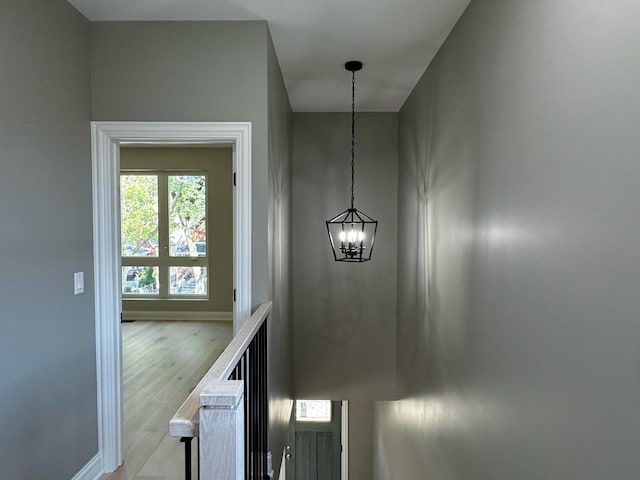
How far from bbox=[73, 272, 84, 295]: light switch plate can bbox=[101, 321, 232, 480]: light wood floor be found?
1208 mm

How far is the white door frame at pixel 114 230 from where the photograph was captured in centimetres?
230

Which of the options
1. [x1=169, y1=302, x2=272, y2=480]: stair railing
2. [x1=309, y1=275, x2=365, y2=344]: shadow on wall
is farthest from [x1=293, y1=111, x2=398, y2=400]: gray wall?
[x1=169, y1=302, x2=272, y2=480]: stair railing

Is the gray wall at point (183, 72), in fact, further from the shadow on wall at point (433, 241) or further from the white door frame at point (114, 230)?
the shadow on wall at point (433, 241)

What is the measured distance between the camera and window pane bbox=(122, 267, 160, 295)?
6289mm

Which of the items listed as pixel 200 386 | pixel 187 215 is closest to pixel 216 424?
pixel 200 386

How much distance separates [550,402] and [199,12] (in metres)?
2.64

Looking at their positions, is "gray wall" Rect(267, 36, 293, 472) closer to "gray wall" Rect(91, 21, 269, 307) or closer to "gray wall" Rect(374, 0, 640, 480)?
"gray wall" Rect(91, 21, 269, 307)

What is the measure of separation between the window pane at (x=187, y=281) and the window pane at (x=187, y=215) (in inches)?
10.8

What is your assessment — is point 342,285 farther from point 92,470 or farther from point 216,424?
point 216,424

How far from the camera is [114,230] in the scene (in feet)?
7.82

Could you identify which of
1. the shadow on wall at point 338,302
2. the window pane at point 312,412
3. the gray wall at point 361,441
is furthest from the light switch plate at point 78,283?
the window pane at point 312,412

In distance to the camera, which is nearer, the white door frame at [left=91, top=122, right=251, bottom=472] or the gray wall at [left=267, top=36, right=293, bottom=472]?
the white door frame at [left=91, top=122, right=251, bottom=472]

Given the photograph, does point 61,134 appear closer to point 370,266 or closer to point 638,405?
point 638,405

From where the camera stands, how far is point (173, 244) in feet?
20.5
